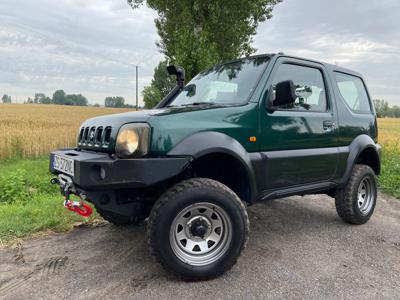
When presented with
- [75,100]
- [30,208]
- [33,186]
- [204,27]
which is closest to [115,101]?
[75,100]

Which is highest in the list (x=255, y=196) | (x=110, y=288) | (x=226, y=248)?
(x=255, y=196)

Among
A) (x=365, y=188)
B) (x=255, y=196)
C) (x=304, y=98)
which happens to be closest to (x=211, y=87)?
(x=304, y=98)

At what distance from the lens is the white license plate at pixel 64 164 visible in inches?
126

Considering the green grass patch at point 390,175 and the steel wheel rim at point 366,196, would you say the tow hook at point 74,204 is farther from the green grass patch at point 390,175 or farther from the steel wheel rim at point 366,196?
the green grass patch at point 390,175

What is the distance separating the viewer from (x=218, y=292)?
300cm

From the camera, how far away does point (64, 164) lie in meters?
3.40

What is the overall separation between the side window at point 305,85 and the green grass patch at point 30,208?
3011mm

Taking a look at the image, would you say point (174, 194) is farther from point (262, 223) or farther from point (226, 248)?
point (262, 223)

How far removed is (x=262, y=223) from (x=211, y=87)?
74.4 inches

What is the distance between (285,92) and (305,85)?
91 centimetres

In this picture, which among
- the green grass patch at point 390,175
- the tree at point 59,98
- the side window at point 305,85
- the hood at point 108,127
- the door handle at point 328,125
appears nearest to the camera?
the hood at point 108,127

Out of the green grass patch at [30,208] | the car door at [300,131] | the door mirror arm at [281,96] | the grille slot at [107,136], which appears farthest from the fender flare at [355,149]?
the green grass patch at [30,208]

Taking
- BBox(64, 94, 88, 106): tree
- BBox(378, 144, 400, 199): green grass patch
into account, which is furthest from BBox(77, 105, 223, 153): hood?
BBox(64, 94, 88, 106): tree

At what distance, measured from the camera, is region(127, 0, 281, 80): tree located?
9672 millimetres
